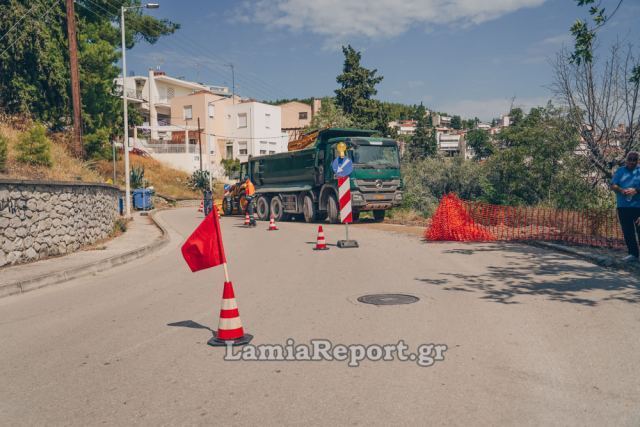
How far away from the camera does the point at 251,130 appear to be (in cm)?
6144

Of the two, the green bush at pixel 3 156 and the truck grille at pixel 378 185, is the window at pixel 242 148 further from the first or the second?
the green bush at pixel 3 156

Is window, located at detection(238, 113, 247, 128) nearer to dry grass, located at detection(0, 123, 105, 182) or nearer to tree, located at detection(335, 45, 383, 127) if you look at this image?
tree, located at detection(335, 45, 383, 127)

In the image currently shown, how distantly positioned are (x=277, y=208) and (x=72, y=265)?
15.1 m

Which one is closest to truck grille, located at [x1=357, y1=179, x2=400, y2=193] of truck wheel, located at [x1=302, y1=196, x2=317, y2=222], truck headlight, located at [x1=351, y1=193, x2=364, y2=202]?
truck headlight, located at [x1=351, y1=193, x2=364, y2=202]

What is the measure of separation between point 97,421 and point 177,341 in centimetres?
184

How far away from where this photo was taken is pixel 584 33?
962cm

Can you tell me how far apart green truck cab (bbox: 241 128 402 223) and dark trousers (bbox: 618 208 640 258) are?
11.2 metres

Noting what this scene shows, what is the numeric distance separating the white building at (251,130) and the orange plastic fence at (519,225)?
4685cm

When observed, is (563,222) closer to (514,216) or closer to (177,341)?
(514,216)

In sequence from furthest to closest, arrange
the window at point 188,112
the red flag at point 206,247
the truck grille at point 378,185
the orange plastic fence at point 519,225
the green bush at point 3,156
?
the window at point 188,112
the truck grille at point 378,185
the orange plastic fence at point 519,225
the green bush at point 3,156
the red flag at point 206,247

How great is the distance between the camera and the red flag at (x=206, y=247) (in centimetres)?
567

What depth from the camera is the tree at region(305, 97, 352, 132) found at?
4169 cm

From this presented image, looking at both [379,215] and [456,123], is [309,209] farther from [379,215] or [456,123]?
[456,123]

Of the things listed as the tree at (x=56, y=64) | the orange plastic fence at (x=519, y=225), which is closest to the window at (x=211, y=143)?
the tree at (x=56, y=64)
